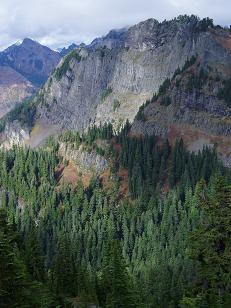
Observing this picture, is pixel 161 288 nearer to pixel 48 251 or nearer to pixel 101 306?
pixel 101 306

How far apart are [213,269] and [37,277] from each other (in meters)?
40.3

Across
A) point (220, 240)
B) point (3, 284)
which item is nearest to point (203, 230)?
point (220, 240)

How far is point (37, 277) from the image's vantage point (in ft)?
267

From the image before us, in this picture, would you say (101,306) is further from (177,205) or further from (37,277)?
(177,205)

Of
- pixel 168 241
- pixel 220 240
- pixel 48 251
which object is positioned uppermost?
pixel 220 240

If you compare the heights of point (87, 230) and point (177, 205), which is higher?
point (177, 205)

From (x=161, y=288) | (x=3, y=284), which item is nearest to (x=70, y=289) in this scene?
(x=161, y=288)

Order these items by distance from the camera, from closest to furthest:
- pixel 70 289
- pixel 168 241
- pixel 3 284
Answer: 1. pixel 3 284
2. pixel 70 289
3. pixel 168 241

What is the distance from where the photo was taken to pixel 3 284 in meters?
31.0

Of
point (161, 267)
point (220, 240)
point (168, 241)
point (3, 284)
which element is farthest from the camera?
point (168, 241)

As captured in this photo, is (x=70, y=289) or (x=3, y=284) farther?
(x=70, y=289)

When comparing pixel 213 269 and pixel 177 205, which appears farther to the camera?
pixel 177 205

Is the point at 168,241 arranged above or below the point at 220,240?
below

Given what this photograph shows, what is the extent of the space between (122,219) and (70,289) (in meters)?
106
